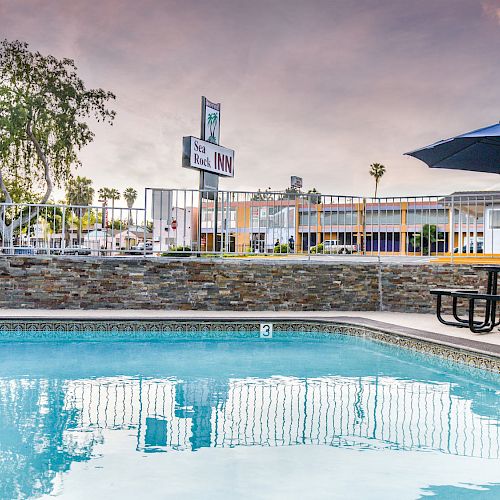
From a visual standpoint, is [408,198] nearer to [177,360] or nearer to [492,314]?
[492,314]

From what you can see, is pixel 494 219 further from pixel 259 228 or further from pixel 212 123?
pixel 212 123

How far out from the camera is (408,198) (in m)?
10.6

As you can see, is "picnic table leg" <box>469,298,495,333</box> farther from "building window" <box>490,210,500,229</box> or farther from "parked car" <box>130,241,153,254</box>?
"parked car" <box>130,241,153,254</box>

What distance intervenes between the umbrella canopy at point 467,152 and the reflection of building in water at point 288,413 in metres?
3.53

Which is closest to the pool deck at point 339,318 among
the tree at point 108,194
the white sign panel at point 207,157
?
the white sign panel at point 207,157

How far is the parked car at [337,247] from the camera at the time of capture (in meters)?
11.1

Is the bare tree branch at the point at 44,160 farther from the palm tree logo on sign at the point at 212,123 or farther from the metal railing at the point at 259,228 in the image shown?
the metal railing at the point at 259,228

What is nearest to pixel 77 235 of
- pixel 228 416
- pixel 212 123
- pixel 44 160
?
pixel 212 123

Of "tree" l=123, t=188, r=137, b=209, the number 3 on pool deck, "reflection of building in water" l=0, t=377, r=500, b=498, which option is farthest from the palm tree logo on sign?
"tree" l=123, t=188, r=137, b=209

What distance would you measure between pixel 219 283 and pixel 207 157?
10.6 ft

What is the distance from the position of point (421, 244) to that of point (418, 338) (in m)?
3.77

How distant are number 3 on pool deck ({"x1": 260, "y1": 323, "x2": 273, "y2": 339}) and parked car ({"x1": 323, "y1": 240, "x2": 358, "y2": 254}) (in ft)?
8.36

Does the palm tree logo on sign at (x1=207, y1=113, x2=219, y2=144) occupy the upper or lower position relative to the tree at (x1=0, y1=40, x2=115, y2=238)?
lower

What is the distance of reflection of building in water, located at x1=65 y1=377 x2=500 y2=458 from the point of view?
4.20 metres
